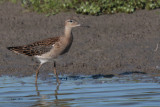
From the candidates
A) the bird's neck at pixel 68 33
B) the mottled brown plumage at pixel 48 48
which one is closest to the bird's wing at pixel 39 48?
the mottled brown plumage at pixel 48 48

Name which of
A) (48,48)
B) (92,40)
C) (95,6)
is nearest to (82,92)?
(48,48)

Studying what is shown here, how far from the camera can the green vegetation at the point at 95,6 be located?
47.8ft

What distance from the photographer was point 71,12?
15055mm

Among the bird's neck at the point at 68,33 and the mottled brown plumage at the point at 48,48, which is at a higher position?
the bird's neck at the point at 68,33

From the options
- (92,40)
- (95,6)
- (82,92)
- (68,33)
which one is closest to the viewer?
(82,92)

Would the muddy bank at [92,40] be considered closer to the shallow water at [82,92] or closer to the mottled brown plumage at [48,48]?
the mottled brown plumage at [48,48]

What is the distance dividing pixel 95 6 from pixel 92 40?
184cm

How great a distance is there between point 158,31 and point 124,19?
1.34m

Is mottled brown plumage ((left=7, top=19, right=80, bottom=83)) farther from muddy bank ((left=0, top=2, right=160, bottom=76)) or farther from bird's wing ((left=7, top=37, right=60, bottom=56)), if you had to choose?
muddy bank ((left=0, top=2, right=160, bottom=76))

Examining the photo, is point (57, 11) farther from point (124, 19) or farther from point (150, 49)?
point (150, 49)

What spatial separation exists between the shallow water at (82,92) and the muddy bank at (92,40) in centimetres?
Result: 81

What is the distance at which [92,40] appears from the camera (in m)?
13.0

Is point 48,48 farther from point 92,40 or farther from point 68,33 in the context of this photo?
point 92,40

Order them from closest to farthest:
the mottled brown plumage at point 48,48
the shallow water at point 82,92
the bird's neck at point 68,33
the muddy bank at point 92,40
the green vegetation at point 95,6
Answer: the shallow water at point 82,92, the mottled brown plumage at point 48,48, the bird's neck at point 68,33, the muddy bank at point 92,40, the green vegetation at point 95,6
